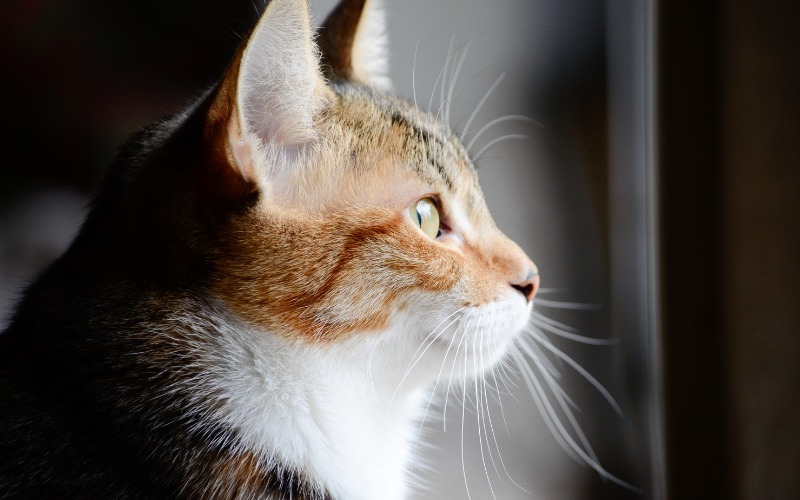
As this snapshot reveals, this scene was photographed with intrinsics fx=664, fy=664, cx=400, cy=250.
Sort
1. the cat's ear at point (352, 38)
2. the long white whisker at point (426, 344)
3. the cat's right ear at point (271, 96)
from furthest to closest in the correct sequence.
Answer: the cat's ear at point (352, 38)
the long white whisker at point (426, 344)
the cat's right ear at point (271, 96)

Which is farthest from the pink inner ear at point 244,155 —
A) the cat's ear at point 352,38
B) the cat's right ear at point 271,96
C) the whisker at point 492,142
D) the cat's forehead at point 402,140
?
the whisker at point 492,142


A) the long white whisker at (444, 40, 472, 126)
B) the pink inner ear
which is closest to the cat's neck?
the pink inner ear

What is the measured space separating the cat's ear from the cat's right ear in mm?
172

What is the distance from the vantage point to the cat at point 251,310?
53cm

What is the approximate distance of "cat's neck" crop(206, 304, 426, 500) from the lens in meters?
0.57

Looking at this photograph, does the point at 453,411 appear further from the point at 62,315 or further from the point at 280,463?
the point at 62,315

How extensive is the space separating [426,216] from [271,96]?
7.8 inches

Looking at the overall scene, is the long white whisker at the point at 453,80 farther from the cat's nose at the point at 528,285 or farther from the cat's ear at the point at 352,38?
the cat's nose at the point at 528,285

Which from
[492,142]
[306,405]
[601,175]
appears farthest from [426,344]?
[601,175]

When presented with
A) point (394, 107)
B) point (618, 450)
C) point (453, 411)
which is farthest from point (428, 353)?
point (618, 450)

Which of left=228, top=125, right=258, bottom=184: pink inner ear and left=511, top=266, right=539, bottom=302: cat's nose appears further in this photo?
left=511, top=266, right=539, bottom=302: cat's nose

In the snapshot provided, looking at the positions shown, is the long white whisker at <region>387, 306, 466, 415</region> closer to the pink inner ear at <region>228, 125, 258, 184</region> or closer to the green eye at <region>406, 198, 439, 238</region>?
the green eye at <region>406, 198, 439, 238</region>

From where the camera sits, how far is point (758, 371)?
83cm

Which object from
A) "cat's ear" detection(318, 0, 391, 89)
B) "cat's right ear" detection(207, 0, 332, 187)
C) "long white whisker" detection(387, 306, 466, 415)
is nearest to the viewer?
"cat's right ear" detection(207, 0, 332, 187)
